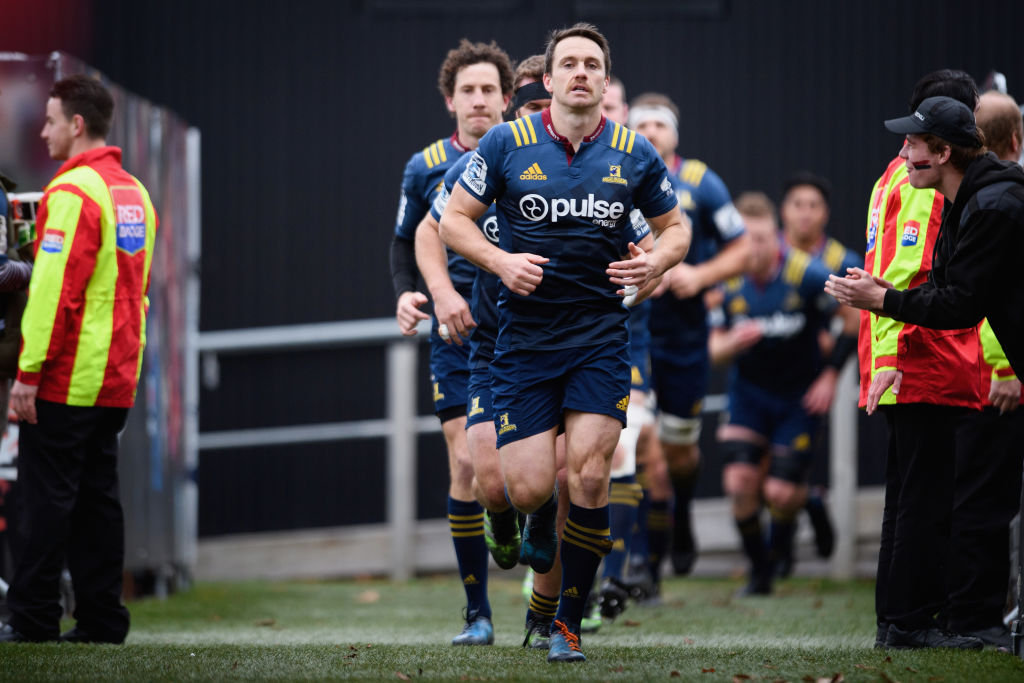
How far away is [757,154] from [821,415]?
10.6ft

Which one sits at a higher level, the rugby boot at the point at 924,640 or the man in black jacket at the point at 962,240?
the man in black jacket at the point at 962,240

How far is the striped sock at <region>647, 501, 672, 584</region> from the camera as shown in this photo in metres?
8.40

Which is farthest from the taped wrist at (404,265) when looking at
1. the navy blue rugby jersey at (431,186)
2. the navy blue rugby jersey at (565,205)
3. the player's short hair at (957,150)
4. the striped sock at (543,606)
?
the player's short hair at (957,150)

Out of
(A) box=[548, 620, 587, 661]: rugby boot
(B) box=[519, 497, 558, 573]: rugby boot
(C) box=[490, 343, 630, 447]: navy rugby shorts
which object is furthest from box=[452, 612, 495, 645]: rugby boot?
(C) box=[490, 343, 630, 447]: navy rugby shorts

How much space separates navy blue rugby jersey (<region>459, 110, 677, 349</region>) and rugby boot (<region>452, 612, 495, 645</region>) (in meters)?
1.32

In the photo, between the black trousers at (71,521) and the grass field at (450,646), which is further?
the black trousers at (71,521)

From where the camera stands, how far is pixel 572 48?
16.5ft

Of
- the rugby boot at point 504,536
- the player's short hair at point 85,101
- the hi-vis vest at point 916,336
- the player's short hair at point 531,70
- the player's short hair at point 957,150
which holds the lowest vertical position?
the rugby boot at point 504,536

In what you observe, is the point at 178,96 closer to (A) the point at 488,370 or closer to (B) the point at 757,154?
(B) the point at 757,154

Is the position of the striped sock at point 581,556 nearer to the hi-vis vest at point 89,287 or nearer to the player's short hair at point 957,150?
the player's short hair at point 957,150

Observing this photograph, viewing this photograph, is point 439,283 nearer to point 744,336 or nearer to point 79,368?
point 79,368

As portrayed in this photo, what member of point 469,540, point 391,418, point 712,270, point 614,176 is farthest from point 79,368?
point 391,418

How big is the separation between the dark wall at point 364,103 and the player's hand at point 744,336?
264 cm

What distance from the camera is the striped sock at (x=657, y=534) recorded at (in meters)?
8.40
